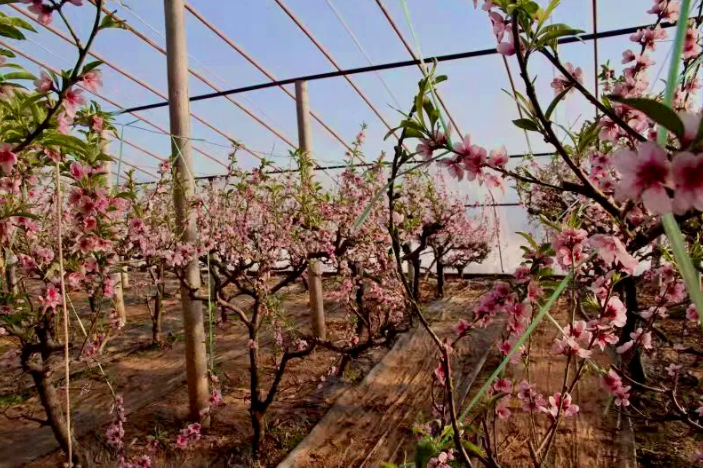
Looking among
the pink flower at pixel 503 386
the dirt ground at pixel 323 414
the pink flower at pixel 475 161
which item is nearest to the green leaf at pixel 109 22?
the pink flower at pixel 475 161

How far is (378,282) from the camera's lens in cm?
498

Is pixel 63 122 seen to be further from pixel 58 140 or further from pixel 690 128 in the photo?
pixel 690 128

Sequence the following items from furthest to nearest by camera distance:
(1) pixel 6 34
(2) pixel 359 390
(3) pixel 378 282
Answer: (3) pixel 378 282 → (2) pixel 359 390 → (1) pixel 6 34

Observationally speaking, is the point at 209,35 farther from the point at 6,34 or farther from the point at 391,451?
the point at 391,451

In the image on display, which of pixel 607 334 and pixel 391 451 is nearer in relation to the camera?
pixel 607 334

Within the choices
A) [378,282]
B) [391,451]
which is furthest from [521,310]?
[378,282]

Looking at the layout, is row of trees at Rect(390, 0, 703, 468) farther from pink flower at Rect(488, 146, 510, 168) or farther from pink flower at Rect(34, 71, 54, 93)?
pink flower at Rect(34, 71, 54, 93)

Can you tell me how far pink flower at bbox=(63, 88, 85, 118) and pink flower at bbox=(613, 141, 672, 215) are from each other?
47.9 inches

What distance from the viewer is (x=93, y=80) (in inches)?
41.1

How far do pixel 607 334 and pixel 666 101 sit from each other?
1.00 meters

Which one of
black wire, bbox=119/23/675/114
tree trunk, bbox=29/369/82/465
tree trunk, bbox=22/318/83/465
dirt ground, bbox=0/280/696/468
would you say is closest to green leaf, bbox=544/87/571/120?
dirt ground, bbox=0/280/696/468

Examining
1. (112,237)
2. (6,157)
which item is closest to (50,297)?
(112,237)

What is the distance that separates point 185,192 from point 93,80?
78.6 inches

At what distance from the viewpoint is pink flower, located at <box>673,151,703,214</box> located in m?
0.36
